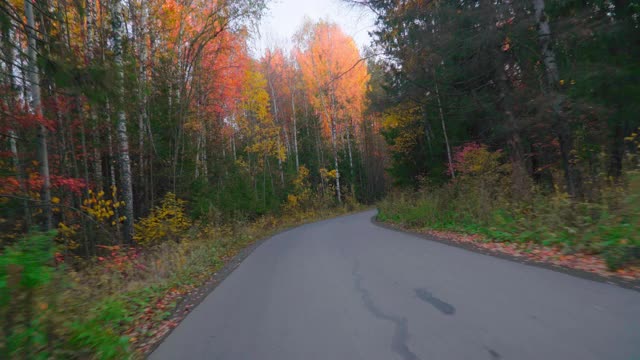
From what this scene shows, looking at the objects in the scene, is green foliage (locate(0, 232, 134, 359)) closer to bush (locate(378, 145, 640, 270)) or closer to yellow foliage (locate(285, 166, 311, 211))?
bush (locate(378, 145, 640, 270))

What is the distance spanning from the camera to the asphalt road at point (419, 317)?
3564 mm

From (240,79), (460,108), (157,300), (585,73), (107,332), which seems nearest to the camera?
(107,332)

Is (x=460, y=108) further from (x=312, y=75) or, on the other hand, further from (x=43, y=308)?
(x=312, y=75)

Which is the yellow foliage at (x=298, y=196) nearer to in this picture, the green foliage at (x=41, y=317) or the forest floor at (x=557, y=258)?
the forest floor at (x=557, y=258)

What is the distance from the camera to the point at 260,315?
5.30 meters

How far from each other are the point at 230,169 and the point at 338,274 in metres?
16.2

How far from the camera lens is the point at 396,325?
171 inches

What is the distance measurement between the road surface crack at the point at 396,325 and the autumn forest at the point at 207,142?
9.84 feet

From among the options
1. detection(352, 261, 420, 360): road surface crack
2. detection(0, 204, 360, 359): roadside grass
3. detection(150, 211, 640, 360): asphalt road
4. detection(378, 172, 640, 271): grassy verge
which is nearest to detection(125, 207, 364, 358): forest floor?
detection(0, 204, 360, 359): roadside grass

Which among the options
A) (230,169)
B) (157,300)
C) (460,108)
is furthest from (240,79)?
(157,300)

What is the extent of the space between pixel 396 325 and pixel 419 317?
352mm

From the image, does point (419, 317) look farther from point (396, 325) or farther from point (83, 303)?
point (83, 303)

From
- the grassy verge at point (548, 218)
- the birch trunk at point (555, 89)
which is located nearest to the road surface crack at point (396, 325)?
the grassy verge at point (548, 218)

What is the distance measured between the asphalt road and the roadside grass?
0.63 meters
